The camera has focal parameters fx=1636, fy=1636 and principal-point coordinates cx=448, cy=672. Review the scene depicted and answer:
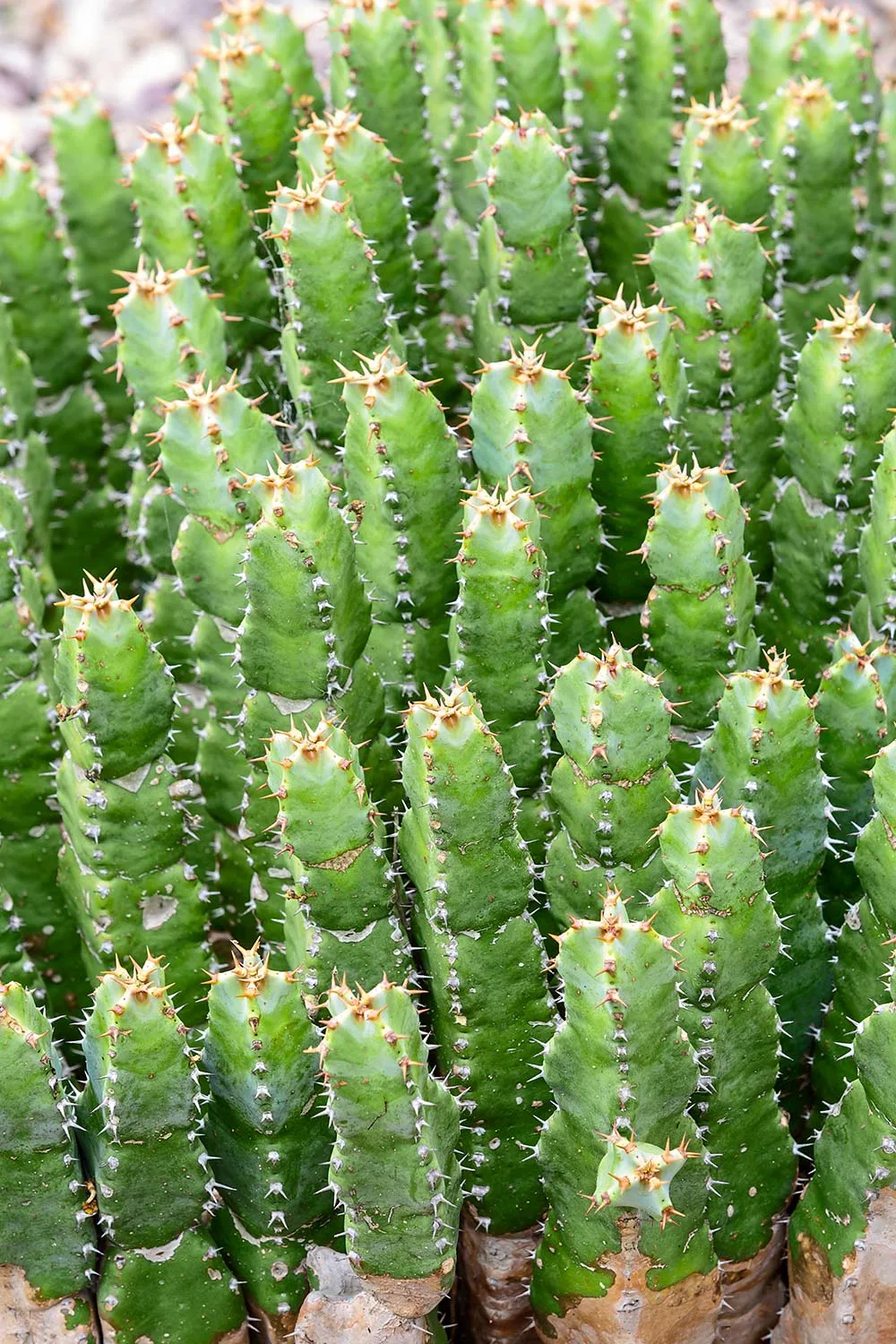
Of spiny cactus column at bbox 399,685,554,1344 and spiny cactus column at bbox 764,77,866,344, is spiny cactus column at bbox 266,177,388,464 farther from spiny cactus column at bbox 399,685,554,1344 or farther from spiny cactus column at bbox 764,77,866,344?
spiny cactus column at bbox 764,77,866,344

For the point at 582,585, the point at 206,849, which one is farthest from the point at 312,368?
the point at 206,849

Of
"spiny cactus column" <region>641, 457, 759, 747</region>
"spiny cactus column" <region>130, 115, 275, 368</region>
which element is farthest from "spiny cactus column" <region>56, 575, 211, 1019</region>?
"spiny cactus column" <region>130, 115, 275, 368</region>

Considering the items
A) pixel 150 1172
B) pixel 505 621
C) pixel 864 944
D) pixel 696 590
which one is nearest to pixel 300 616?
pixel 505 621

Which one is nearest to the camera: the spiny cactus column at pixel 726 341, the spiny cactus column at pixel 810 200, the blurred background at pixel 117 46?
the spiny cactus column at pixel 726 341

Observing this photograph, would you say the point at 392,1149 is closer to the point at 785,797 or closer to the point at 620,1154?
the point at 620,1154

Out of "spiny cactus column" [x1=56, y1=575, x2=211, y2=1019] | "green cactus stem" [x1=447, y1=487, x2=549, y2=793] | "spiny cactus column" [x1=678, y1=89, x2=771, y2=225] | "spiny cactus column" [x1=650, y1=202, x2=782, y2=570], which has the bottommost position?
"spiny cactus column" [x1=56, y1=575, x2=211, y2=1019]

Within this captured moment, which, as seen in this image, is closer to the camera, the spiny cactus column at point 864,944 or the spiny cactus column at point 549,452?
the spiny cactus column at point 864,944

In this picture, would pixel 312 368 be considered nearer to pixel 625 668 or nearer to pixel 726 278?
pixel 726 278

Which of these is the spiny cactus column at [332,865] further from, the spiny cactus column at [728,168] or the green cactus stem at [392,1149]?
the spiny cactus column at [728,168]

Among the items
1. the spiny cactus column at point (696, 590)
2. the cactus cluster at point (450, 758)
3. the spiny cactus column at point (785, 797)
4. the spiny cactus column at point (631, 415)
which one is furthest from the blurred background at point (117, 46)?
the spiny cactus column at point (785, 797)
